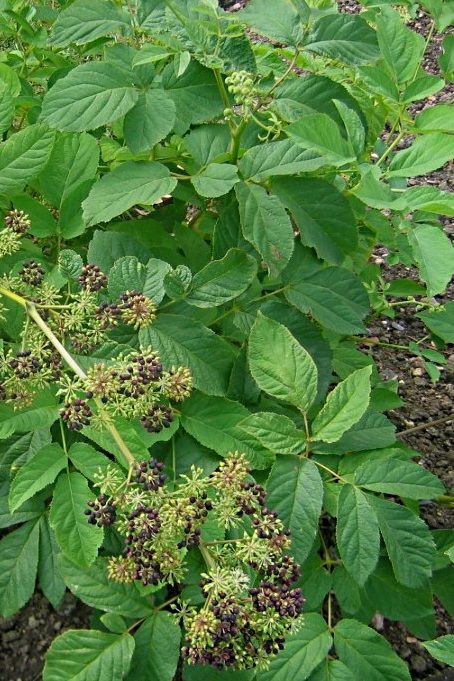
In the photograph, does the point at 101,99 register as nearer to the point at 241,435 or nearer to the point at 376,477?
the point at 241,435

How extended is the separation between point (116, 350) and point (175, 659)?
54 centimetres

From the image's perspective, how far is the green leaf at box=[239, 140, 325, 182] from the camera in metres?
1.46

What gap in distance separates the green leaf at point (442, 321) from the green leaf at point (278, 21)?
69cm

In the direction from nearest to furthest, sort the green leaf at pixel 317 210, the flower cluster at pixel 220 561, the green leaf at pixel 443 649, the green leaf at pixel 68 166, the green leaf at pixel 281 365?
the flower cluster at pixel 220 561, the green leaf at pixel 443 649, the green leaf at pixel 281 365, the green leaf at pixel 317 210, the green leaf at pixel 68 166

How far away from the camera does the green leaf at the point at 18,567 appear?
1.47 metres

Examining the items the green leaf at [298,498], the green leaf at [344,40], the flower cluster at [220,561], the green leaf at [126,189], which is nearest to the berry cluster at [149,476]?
the flower cluster at [220,561]

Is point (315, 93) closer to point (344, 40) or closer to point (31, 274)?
point (344, 40)

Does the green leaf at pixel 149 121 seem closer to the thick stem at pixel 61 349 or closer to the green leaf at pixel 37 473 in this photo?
the thick stem at pixel 61 349

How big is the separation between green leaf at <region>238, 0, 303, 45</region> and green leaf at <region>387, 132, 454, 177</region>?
33cm

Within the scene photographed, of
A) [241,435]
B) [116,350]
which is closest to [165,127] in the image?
[116,350]

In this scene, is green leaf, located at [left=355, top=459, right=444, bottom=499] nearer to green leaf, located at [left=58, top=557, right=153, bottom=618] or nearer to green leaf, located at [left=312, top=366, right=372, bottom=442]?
green leaf, located at [left=312, top=366, right=372, bottom=442]

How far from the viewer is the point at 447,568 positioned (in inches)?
65.6

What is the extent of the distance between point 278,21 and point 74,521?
1.02 metres

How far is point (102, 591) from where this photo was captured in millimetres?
1397
